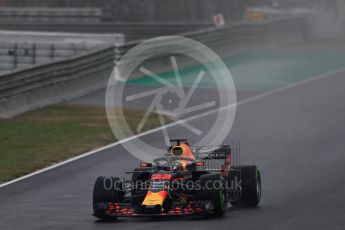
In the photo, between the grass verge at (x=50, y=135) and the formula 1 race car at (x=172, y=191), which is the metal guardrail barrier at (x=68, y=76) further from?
the formula 1 race car at (x=172, y=191)

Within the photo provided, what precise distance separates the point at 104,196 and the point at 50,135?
10334mm

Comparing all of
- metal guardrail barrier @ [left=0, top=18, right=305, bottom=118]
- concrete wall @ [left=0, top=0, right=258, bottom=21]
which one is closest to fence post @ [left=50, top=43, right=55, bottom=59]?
metal guardrail barrier @ [left=0, top=18, right=305, bottom=118]

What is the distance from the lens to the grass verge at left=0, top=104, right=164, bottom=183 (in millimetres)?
21984

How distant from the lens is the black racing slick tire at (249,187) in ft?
53.1

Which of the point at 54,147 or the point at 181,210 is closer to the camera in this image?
the point at 181,210

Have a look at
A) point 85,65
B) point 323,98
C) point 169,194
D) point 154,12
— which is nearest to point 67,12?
point 154,12

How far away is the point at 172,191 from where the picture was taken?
15164 millimetres

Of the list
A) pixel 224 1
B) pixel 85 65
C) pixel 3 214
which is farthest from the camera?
pixel 224 1

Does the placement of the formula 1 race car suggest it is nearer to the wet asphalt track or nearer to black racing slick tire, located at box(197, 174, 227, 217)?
black racing slick tire, located at box(197, 174, 227, 217)

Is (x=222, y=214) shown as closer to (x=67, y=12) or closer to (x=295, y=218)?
(x=295, y=218)

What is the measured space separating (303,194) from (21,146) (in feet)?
29.1

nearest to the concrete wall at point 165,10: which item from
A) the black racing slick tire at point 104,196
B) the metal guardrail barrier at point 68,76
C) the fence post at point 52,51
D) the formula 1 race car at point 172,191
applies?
the metal guardrail barrier at point 68,76

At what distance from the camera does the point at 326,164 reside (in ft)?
65.7

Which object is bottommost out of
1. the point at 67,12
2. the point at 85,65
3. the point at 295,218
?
the point at 295,218
